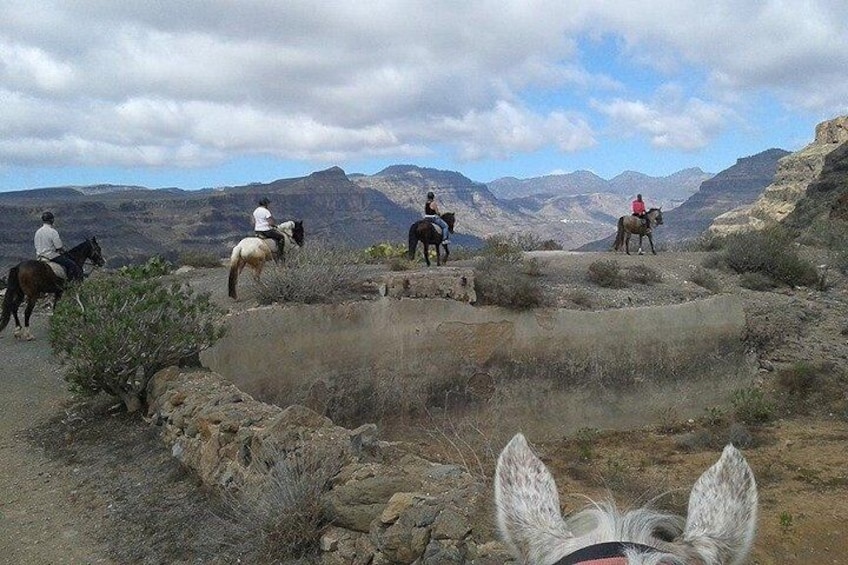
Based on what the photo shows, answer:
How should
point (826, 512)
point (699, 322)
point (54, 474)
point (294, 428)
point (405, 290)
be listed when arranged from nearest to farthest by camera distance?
point (294, 428), point (54, 474), point (826, 512), point (405, 290), point (699, 322)

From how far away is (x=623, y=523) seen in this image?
58.2 inches

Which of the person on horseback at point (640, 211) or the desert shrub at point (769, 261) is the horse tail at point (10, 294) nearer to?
the person on horseback at point (640, 211)

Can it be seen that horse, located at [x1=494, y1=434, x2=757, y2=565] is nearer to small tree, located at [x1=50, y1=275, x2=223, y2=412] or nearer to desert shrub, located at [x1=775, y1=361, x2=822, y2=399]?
small tree, located at [x1=50, y1=275, x2=223, y2=412]

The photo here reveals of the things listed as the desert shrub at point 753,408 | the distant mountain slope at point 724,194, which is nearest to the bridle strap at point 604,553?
the desert shrub at point 753,408

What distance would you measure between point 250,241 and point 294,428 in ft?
23.1

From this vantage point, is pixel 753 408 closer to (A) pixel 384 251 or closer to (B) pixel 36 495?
(A) pixel 384 251

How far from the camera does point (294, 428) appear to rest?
5523mm

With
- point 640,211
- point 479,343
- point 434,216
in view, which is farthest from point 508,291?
point 640,211

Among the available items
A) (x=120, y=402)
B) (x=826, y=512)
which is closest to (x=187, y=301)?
(x=120, y=402)

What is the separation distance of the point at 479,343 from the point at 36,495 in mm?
7595

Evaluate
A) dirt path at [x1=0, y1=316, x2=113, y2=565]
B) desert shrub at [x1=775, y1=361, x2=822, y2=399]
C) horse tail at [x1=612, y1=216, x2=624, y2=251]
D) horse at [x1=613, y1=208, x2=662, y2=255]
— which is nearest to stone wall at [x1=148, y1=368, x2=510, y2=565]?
dirt path at [x1=0, y1=316, x2=113, y2=565]

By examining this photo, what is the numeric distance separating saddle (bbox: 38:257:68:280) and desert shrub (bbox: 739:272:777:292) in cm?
1508

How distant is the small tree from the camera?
7.04m

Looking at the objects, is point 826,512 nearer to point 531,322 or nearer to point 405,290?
point 531,322
